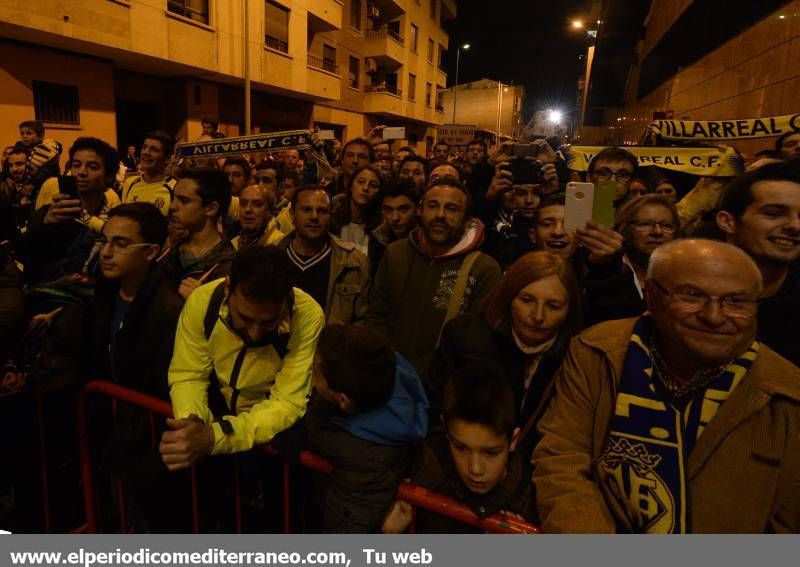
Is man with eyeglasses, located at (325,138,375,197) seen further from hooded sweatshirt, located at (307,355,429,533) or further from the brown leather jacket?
the brown leather jacket

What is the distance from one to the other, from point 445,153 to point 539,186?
8.01 metres

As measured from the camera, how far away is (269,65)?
18672mm

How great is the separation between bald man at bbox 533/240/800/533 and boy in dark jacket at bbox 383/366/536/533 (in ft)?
0.45

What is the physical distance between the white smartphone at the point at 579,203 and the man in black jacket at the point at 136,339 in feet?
6.56

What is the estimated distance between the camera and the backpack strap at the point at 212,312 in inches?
92.4

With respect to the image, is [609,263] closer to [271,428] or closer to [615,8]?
[271,428]

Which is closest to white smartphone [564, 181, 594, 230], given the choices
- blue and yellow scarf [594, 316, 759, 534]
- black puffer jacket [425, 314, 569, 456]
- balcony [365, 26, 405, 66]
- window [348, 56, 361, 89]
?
black puffer jacket [425, 314, 569, 456]

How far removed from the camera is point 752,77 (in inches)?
352

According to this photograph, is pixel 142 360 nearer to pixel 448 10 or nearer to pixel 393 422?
pixel 393 422

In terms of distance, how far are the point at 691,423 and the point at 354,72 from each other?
29.6 meters

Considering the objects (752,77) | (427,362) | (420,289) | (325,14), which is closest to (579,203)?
(420,289)

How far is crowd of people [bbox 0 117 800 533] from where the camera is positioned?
5.39 ft
